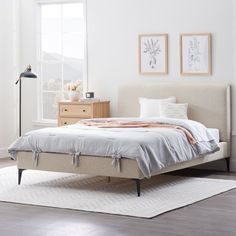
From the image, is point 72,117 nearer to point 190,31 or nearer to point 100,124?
point 100,124

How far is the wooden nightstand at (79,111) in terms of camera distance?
8.70 meters

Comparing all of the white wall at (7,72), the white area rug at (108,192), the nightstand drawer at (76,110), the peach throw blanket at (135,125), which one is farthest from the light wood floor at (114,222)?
the white wall at (7,72)

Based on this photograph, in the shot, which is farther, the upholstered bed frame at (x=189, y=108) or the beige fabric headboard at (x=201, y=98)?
the beige fabric headboard at (x=201, y=98)

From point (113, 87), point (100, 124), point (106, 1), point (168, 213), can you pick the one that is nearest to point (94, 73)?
point (113, 87)

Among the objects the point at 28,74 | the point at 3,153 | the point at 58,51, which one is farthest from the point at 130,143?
the point at 3,153

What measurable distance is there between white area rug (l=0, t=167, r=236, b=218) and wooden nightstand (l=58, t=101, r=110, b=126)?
113 cm

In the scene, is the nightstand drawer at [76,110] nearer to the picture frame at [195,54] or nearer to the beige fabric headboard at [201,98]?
the beige fabric headboard at [201,98]

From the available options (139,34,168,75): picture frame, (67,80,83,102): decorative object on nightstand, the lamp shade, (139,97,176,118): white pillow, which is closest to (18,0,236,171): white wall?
(139,34,168,75): picture frame

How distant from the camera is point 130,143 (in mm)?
6438

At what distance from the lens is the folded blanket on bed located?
21.2 ft

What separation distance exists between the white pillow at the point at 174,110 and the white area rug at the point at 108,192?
0.85 metres

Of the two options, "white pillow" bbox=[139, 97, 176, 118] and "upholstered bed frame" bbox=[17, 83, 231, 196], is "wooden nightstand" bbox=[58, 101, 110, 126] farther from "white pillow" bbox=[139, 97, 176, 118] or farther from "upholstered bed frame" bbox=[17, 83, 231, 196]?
"white pillow" bbox=[139, 97, 176, 118]

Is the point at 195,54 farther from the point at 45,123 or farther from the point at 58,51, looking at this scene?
the point at 45,123

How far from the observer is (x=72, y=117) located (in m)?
8.81
